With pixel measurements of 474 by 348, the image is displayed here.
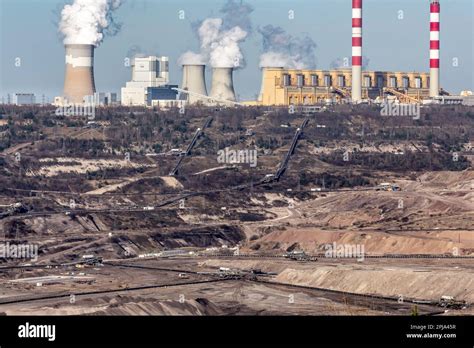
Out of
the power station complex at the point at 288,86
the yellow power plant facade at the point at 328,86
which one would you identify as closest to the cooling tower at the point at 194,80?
the power station complex at the point at 288,86

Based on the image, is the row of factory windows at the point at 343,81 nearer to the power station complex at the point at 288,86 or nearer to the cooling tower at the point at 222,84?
the power station complex at the point at 288,86

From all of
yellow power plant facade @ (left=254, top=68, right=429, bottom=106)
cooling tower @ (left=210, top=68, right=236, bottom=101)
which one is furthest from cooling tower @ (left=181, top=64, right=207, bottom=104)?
yellow power plant facade @ (left=254, top=68, right=429, bottom=106)

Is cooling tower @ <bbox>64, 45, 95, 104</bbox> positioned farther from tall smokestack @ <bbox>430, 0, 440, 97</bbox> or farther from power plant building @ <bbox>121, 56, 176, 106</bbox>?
tall smokestack @ <bbox>430, 0, 440, 97</bbox>

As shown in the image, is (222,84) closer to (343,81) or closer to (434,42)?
(343,81)

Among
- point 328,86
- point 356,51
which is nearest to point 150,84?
point 328,86
